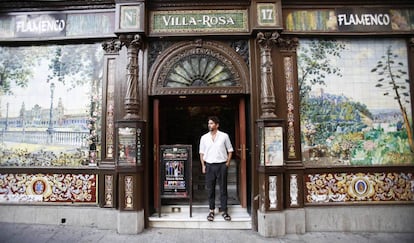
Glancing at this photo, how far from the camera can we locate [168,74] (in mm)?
4906

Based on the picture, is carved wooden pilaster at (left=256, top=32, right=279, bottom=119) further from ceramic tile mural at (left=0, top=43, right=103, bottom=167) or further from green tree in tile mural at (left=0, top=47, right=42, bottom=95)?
green tree in tile mural at (left=0, top=47, right=42, bottom=95)

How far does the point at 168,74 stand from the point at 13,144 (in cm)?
359

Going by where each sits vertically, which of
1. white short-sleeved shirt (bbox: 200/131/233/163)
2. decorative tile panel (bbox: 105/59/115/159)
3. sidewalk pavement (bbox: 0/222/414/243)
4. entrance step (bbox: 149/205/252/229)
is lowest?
sidewalk pavement (bbox: 0/222/414/243)

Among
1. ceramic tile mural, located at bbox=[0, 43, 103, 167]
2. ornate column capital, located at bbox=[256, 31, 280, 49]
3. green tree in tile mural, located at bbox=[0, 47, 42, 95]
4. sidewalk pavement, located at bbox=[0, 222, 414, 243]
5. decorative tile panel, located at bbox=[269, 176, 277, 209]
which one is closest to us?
sidewalk pavement, located at bbox=[0, 222, 414, 243]

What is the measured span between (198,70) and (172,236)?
124 inches

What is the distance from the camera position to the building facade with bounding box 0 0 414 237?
4691 millimetres

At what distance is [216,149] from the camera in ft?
15.7

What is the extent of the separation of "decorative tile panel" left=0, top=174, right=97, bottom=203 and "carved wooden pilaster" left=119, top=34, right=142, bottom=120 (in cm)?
152

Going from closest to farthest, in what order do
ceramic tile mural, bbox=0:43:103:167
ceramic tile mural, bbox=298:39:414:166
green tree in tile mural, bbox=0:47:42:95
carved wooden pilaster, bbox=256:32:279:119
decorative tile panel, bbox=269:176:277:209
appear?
decorative tile panel, bbox=269:176:277:209 → carved wooden pilaster, bbox=256:32:279:119 → ceramic tile mural, bbox=298:39:414:166 → ceramic tile mural, bbox=0:43:103:167 → green tree in tile mural, bbox=0:47:42:95

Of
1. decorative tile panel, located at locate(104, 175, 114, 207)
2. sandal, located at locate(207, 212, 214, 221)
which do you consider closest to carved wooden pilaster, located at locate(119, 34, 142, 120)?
decorative tile panel, located at locate(104, 175, 114, 207)

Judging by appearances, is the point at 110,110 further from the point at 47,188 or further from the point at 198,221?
the point at 198,221

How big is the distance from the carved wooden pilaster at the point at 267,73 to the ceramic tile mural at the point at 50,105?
3280mm

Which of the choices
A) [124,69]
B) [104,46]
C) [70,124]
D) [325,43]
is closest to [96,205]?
[70,124]

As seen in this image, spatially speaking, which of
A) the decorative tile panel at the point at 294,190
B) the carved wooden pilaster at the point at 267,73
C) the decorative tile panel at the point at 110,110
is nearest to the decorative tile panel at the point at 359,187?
the decorative tile panel at the point at 294,190
